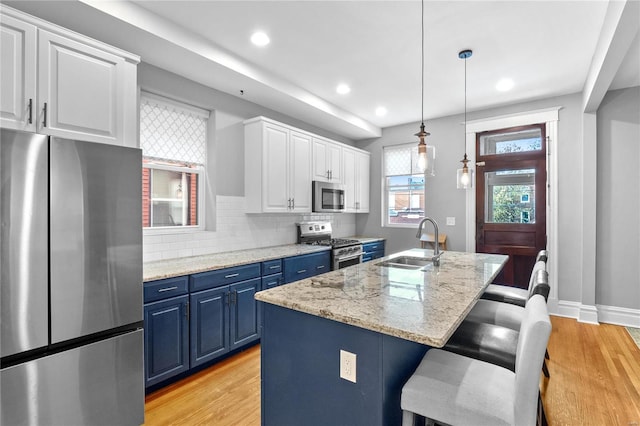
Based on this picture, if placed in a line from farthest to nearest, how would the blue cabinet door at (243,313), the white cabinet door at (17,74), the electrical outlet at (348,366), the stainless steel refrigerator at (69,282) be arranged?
1. the blue cabinet door at (243,313)
2. the white cabinet door at (17,74)
3. the stainless steel refrigerator at (69,282)
4. the electrical outlet at (348,366)

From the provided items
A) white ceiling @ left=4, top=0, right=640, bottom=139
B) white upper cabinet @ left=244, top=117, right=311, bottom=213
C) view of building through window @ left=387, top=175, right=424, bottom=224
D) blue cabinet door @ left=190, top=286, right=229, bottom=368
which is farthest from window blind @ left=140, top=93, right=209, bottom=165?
view of building through window @ left=387, top=175, right=424, bottom=224

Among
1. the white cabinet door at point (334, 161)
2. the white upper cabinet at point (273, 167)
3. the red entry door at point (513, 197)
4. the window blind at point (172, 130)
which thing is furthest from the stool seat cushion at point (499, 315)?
the window blind at point (172, 130)

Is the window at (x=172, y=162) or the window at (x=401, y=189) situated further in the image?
the window at (x=401, y=189)

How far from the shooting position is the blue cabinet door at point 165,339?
Result: 228cm

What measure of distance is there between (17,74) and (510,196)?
200 inches

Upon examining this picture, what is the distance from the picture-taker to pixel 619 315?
3.79 metres

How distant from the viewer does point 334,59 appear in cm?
312

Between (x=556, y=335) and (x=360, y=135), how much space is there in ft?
12.6

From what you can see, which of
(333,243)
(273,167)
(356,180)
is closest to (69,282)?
(273,167)

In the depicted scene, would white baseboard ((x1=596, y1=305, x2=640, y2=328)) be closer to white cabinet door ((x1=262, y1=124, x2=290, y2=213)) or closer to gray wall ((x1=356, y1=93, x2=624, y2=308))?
gray wall ((x1=356, y1=93, x2=624, y2=308))

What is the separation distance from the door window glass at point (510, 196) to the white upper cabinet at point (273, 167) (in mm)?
2667

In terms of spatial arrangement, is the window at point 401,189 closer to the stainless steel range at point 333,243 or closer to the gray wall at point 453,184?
the gray wall at point 453,184

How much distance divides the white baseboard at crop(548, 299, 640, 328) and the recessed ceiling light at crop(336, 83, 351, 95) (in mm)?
3777

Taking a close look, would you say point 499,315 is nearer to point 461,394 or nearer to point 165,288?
point 461,394
